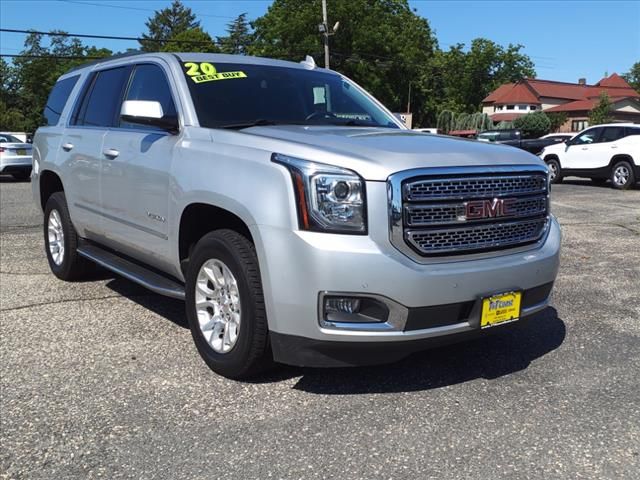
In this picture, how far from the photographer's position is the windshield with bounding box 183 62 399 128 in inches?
166

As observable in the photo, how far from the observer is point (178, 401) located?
11.4 feet

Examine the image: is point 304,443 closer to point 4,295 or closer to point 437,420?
point 437,420

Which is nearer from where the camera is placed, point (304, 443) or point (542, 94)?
point (304, 443)

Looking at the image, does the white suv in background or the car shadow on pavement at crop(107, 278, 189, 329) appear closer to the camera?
the car shadow on pavement at crop(107, 278, 189, 329)

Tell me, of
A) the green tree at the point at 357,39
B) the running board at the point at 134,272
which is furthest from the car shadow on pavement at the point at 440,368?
the green tree at the point at 357,39

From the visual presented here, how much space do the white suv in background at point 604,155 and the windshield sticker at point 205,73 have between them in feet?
46.6

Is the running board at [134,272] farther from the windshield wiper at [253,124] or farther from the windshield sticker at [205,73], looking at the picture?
the windshield sticker at [205,73]

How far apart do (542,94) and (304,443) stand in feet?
293

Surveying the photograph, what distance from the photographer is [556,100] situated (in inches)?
3406

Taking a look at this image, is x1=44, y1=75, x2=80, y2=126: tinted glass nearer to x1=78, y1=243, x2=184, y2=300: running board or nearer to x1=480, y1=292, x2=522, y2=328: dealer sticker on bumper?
x1=78, y1=243, x2=184, y2=300: running board

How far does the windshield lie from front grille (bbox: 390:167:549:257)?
143cm

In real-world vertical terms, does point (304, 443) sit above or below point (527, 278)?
below

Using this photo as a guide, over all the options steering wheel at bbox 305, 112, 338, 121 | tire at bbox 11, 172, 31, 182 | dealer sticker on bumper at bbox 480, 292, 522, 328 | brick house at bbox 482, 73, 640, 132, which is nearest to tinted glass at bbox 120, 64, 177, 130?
steering wheel at bbox 305, 112, 338, 121

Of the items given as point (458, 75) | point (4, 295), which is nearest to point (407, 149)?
point (4, 295)
